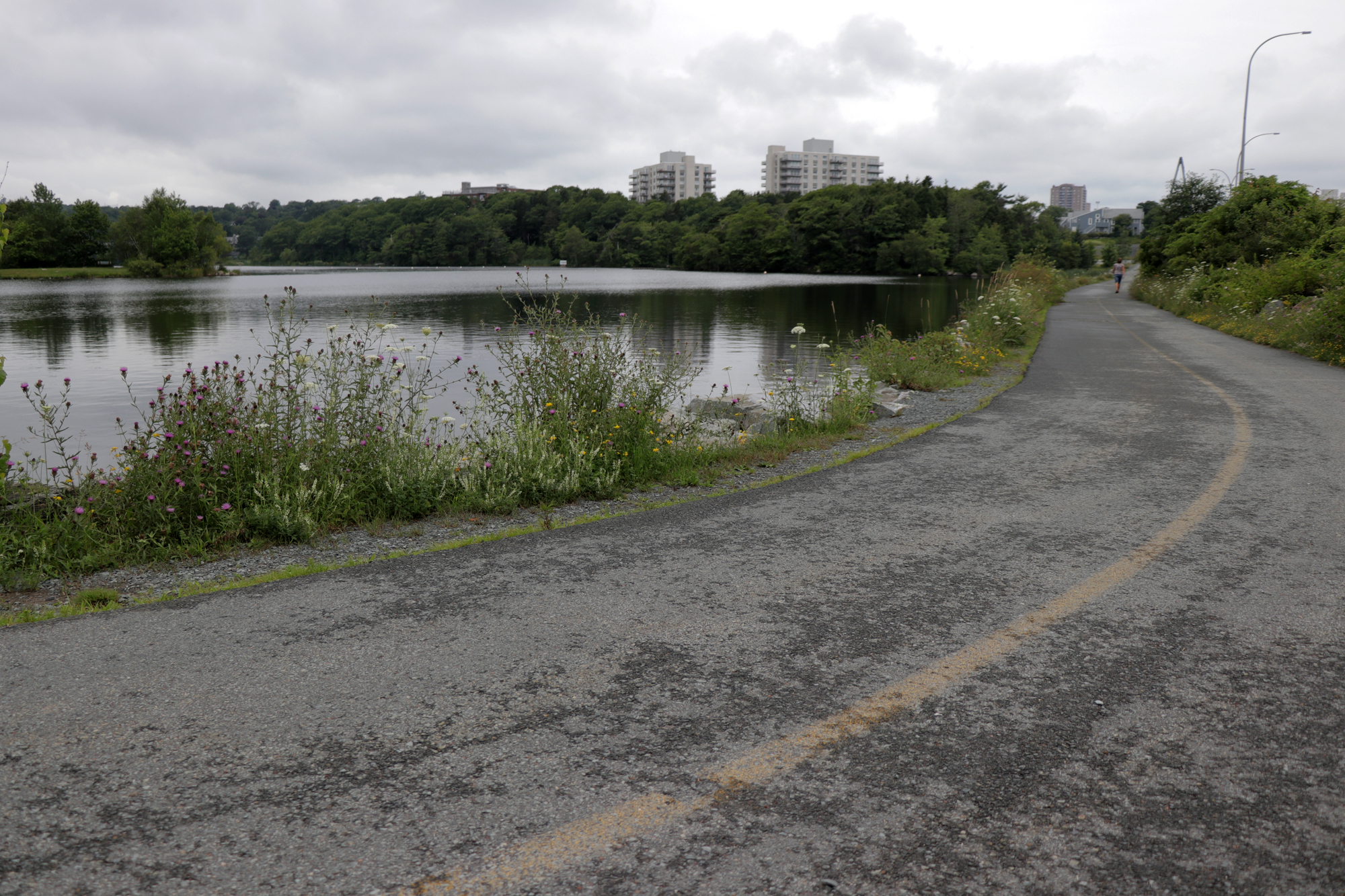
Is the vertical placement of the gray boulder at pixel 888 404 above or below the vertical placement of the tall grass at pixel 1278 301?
below

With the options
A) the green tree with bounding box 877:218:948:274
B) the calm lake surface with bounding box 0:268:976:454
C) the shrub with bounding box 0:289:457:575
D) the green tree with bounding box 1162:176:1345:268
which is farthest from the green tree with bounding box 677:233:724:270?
the shrub with bounding box 0:289:457:575

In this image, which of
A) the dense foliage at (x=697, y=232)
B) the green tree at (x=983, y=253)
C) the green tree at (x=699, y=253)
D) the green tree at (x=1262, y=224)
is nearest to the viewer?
the green tree at (x=1262, y=224)

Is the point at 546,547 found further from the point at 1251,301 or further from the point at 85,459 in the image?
the point at 1251,301

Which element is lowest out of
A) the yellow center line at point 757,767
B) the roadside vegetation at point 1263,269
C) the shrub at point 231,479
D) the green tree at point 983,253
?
the yellow center line at point 757,767

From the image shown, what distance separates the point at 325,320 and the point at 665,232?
125 m

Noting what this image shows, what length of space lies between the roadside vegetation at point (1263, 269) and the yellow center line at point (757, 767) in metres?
16.7

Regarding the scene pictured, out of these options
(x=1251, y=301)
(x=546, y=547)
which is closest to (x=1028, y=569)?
(x=546, y=547)

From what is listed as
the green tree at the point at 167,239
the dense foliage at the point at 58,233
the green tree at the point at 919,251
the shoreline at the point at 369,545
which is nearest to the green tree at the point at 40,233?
the dense foliage at the point at 58,233

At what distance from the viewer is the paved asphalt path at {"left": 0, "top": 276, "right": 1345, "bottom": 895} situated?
8.59ft

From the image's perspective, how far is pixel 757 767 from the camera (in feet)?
10.2

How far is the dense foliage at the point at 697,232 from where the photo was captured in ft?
398

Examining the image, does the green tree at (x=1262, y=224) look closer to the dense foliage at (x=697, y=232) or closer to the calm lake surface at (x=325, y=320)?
the calm lake surface at (x=325, y=320)

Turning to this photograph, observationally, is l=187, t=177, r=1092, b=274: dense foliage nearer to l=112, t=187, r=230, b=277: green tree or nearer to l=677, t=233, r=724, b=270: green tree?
l=677, t=233, r=724, b=270: green tree

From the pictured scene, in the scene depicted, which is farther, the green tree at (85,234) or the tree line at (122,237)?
the green tree at (85,234)
